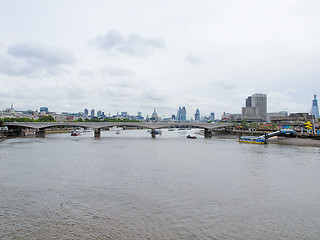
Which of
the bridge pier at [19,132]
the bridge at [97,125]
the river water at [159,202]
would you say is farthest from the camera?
the bridge pier at [19,132]

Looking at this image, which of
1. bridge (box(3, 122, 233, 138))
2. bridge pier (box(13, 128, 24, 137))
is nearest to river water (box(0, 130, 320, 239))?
bridge (box(3, 122, 233, 138))

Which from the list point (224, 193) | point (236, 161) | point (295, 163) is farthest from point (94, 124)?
point (224, 193)

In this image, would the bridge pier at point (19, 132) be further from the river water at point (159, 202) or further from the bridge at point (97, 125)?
the river water at point (159, 202)

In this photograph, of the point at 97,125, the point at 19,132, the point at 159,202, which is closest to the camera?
the point at 159,202

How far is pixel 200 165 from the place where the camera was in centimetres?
2955

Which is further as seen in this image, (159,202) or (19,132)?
(19,132)

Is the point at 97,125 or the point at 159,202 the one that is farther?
the point at 97,125

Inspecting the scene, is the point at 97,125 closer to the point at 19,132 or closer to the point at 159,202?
the point at 19,132

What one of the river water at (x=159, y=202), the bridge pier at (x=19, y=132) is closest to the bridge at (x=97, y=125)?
the bridge pier at (x=19, y=132)

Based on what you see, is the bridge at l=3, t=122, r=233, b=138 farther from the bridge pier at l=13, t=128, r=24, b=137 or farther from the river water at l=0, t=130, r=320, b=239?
the river water at l=0, t=130, r=320, b=239

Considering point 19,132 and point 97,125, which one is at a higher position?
point 97,125

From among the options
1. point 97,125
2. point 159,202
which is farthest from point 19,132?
point 159,202

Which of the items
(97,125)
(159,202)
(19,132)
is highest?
(97,125)

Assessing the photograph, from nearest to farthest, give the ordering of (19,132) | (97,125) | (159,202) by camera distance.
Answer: (159,202) → (97,125) → (19,132)
